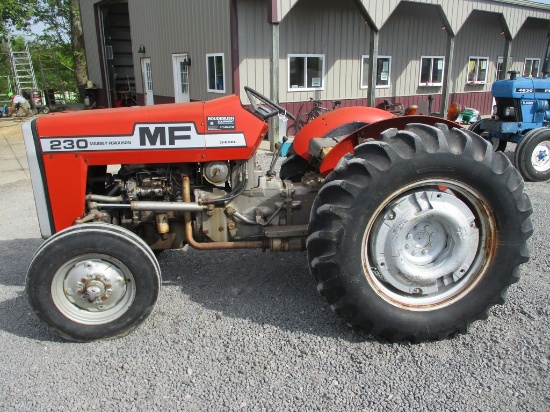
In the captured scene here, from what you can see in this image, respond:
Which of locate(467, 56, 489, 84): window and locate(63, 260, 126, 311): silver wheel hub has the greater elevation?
locate(467, 56, 489, 84): window

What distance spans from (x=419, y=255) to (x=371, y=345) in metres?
0.62

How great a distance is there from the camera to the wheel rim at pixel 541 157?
22.2 feet

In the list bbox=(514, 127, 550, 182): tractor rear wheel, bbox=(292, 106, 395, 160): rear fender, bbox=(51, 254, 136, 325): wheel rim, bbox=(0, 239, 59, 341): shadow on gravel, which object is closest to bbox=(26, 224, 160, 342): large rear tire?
bbox=(51, 254, 136, 325): wheel rim

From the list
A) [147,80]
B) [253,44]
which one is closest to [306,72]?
[253,44]

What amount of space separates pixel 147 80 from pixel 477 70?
1136cm

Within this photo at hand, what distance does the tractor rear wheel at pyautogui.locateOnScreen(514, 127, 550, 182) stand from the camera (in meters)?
6.70

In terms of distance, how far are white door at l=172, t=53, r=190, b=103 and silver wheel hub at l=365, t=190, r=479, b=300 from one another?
11.3m

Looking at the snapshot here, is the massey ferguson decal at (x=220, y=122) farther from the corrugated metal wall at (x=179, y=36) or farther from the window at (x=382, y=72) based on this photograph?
the window at (x=382, y=72)

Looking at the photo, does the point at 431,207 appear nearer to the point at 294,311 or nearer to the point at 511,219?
the point at 511,219

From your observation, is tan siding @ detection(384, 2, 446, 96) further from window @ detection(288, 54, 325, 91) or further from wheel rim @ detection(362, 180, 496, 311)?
wheel rim @ detection(362, 180, 496, 311)

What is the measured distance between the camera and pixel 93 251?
262 cm

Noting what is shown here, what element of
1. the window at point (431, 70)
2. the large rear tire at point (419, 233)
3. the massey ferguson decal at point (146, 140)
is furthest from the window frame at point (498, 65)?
the massey ferguson decal at point (146, 140)

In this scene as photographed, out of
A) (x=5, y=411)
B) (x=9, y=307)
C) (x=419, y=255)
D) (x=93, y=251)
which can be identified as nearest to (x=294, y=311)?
(x=419, y=255)

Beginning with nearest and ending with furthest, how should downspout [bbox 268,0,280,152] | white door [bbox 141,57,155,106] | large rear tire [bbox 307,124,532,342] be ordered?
large rear tire [bbox 307,124,532,342] < downspout [bbox 268,0,280,152] < white door [bbox 141,57,155,106]
